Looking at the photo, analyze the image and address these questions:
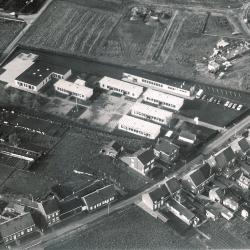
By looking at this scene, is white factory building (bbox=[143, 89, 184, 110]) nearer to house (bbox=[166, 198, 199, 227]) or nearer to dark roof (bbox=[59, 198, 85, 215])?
house (bbox=[166, 198, 199, 227])

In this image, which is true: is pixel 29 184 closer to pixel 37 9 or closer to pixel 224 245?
pixel 224 245

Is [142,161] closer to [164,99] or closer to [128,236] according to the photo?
[128,236]

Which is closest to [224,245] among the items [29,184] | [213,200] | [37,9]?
[213,200]

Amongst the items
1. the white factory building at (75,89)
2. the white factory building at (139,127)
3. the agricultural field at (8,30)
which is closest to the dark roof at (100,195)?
the white factory building at (139,127)

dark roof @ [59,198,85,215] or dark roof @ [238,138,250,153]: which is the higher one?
dark roof @ [59,198,85,215]

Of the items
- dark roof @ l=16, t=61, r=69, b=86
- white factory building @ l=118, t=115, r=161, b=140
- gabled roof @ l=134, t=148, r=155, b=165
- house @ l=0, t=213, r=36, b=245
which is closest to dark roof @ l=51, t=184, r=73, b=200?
house @ l=0, t=213, r=36, b=245

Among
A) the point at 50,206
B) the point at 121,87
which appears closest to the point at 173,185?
the point at 50,206

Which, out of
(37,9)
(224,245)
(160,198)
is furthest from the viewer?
(37,9)
